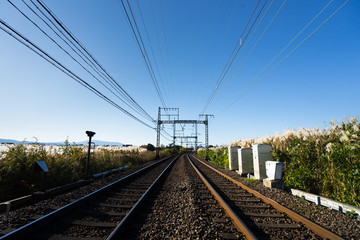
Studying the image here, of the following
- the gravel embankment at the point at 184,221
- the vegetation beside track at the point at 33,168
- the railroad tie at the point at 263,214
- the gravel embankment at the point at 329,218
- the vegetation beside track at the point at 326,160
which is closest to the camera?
the gravel embankment at the point at 184,221

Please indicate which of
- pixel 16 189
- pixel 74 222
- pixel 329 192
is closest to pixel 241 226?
pixel 74 222

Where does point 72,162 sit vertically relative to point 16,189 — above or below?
above

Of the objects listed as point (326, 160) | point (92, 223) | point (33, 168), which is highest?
point (326, 160)

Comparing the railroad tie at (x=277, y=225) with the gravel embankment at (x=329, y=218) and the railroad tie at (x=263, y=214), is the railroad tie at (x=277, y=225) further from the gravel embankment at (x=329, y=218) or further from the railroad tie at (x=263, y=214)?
the gravel embankment at (x=329, y=218)

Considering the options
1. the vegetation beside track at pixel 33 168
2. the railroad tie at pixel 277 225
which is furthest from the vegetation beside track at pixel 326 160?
the vegetation beside track at pixel 33 168

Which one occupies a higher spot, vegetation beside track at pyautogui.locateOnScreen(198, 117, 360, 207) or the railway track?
vegetation beside track at pyautogui.locateOnScreen(198, 117, 360, 207)

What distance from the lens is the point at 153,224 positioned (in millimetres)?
3475

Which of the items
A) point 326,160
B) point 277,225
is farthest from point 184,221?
point 326,160

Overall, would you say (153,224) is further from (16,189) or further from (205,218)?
(16,189)

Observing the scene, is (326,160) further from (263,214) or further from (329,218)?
(263,214)

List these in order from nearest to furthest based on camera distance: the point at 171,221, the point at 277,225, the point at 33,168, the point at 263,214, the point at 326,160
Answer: the point at 277,225, the point at 171,221, the point at 263,214, the point at 326,160, the point at 33,168

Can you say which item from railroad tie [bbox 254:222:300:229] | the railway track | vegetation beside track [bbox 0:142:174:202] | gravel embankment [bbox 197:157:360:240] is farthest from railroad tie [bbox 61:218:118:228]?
gravel embankment [bbox 197:157:360:240]

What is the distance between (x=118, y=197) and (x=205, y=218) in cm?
333

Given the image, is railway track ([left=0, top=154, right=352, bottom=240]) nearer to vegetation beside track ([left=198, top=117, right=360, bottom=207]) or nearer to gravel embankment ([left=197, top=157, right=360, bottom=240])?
gravel embankment ([left=197, top=157, right=360, bottom=240])
